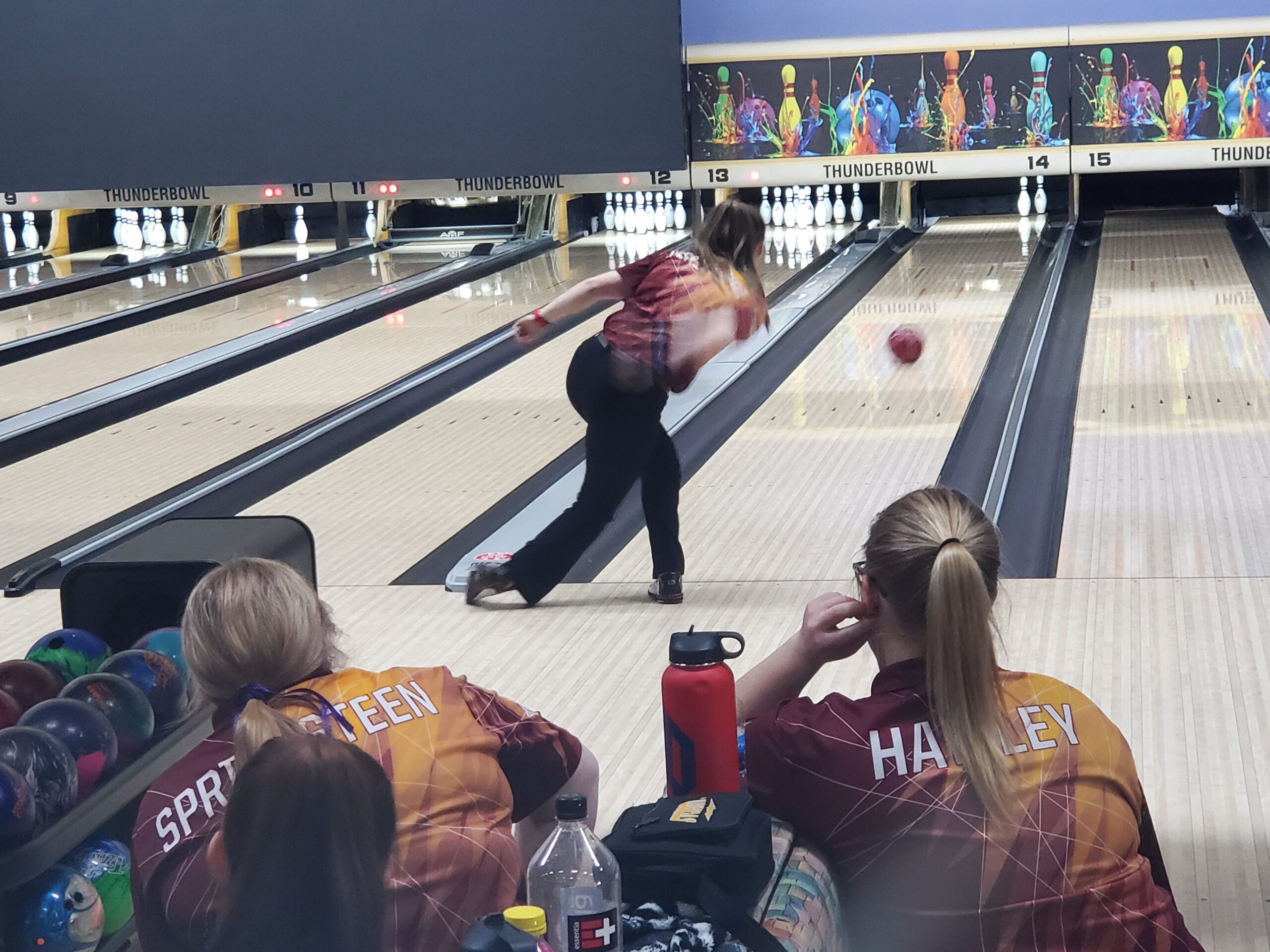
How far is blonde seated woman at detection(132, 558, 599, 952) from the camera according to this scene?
1411 millimetres

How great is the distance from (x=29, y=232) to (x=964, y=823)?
383 inches

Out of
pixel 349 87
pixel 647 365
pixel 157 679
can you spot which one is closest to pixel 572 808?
pixel 157 679

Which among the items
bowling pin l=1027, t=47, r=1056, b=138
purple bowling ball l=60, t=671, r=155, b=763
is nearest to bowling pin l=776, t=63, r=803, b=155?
bowling pin l=1027, t=47, r=1056, b=138

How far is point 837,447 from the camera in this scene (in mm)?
4434

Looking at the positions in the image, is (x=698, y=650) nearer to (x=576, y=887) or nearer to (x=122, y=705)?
(x=576, y=887)

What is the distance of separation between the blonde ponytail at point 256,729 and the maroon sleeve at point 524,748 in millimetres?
293

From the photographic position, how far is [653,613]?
319 centimetres

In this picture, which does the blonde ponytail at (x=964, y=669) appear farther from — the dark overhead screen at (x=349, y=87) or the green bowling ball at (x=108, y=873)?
the dark overhead screen at (x=349, y=87)

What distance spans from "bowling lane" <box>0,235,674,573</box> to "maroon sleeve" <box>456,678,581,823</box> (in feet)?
7.98

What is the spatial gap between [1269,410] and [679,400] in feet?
5.78

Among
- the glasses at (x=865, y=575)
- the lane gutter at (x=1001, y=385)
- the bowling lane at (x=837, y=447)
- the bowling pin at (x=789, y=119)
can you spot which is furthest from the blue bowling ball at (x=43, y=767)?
the bowling pin at (x=789, y=119)

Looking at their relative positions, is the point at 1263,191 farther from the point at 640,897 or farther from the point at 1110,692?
the point at 640,897

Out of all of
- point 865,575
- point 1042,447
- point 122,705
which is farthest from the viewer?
point 1042,447

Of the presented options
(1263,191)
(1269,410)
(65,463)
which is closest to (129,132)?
(65,463)
